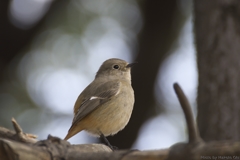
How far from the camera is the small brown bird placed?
4.98 m

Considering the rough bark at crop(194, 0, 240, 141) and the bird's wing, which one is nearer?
the bird's wing

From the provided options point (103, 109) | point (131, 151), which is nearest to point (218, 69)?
point (103, 109)

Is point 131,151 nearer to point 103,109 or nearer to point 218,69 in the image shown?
point 103,109

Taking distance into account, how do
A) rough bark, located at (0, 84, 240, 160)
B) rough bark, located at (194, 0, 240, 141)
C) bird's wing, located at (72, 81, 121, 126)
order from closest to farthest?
1. rough bark, located at (0, 84, 240, 160)
2. bird's wing, located at (72, 81, 121, 126)
3. rough bark, located at (194, 0, 240, 141)

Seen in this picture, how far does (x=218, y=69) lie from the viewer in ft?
17.7

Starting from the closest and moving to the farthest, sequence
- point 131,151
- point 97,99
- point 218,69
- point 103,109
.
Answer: point 131,151 < point 103,109 < point 97,99 < point 218,69

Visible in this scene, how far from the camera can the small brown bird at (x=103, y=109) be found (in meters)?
4.98

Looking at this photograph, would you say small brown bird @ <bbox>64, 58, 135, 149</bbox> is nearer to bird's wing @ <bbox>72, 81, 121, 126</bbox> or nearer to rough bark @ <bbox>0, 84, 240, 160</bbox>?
bird's wing @ <bbox>72, 81, 121, 126</bbox>

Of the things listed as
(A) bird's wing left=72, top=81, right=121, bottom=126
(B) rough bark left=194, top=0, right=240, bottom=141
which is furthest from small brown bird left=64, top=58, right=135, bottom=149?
(B) rough bark left=194, top=0, right=240, bottom=141

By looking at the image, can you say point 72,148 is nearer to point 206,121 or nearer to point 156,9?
point 206,121

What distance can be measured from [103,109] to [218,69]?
1.53m

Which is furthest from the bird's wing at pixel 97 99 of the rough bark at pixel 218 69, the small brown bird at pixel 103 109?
the rough bark at pixel 218 69

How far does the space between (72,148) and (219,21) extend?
3.25 meters

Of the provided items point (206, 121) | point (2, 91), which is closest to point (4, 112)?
point (2, 91)
